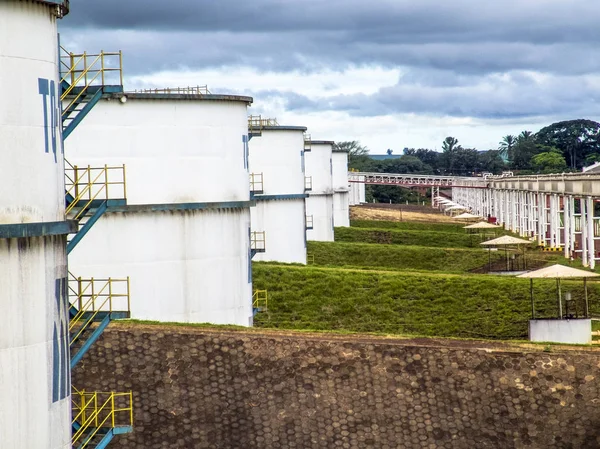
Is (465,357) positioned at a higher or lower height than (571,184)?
lower

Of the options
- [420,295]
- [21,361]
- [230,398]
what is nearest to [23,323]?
[21,361]

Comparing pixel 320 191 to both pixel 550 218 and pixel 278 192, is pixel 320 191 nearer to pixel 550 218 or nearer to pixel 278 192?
pixel 550 218

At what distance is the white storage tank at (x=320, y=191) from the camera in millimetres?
78625

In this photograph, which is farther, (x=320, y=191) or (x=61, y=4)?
(x=320, y=191)

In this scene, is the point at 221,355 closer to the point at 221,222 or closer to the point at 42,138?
the point at 221,222

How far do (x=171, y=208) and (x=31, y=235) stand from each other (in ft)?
61.4

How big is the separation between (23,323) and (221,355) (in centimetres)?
1705

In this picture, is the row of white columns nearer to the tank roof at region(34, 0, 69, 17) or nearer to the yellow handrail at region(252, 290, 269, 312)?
the yellow handrail at region(252, 290, 269, 312)

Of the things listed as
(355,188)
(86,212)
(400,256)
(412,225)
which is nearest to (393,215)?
(412,225)

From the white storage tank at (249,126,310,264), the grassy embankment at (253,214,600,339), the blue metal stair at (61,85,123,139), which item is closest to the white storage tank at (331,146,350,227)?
the white storage tank at (249,126,310,264)

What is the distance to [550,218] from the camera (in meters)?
75.6

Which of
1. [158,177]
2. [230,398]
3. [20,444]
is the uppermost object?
[158,177]

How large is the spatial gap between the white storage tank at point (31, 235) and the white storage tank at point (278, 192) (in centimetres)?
3806

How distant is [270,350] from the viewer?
3388cm
